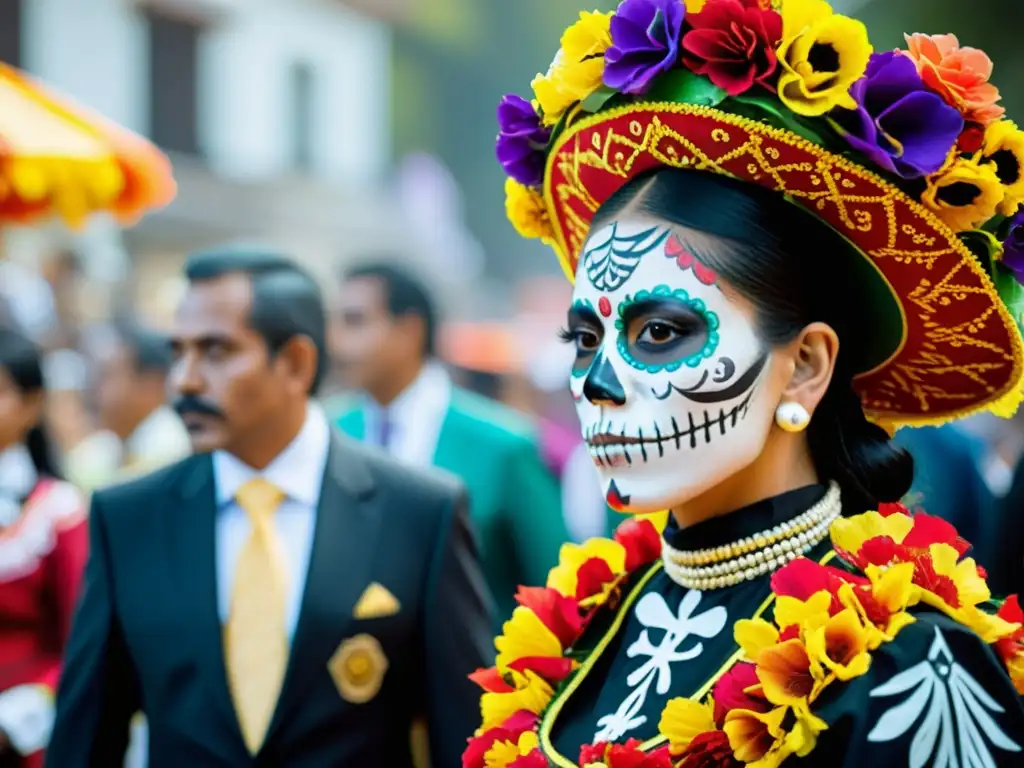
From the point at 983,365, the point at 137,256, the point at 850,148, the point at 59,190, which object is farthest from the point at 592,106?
the point at 137,256

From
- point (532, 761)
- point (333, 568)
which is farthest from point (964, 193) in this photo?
point (333, 568)

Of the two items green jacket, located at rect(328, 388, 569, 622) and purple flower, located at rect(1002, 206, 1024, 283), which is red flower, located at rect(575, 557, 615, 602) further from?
green jacket, located at rect(328, 388, 569, 622)

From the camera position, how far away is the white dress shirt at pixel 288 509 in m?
3.80

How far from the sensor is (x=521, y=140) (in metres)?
2.91

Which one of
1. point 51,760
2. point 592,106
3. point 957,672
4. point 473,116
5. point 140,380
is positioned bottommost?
point 473,116

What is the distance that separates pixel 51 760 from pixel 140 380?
427 centimetres

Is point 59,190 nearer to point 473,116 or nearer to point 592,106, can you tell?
point 592,106

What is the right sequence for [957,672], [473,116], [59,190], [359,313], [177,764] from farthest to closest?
[473,116], [359,313], [59,190], [177,764], [957,672]

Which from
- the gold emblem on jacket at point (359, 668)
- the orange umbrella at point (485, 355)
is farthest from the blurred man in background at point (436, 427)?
the orange umbrella at point (485, 355)

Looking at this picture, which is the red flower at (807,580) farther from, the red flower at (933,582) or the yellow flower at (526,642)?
the yellow flower at (526,642)

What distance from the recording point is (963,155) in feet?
8.17

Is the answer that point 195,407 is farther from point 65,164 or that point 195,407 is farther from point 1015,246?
point 1015,246

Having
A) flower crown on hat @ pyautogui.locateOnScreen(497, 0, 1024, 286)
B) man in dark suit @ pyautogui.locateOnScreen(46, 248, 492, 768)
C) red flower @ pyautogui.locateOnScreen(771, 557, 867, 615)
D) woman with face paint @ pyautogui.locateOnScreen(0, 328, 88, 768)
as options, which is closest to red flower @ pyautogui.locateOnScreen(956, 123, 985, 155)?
flower crown on hat @ pyautogui.locateOnScreen(497, 0, 1024, 286)

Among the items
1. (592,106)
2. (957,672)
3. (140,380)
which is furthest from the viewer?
(140,380)
